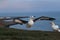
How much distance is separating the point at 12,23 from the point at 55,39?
38.7 feet

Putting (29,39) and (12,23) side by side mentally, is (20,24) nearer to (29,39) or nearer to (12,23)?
(12,23)

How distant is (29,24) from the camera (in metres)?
20.2

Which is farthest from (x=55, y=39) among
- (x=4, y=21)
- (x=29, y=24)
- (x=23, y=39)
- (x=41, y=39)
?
(x=4, y=21)

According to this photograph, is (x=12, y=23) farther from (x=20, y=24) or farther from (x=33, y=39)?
(x=33, y=39)

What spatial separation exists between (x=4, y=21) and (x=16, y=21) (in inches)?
70.7

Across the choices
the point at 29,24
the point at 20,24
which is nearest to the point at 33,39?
the point at 29,24

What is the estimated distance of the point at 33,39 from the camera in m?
9.57

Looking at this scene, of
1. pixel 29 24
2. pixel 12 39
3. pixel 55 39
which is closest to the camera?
pixel 12 39

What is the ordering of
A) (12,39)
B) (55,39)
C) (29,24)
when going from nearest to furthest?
(12,39) → (55,39) → (29,24)

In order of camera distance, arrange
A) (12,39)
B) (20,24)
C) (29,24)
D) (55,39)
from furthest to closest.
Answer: (20,24) < (29,24) < (55,39) < (12,39)

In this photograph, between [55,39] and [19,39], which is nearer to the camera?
[19,39]

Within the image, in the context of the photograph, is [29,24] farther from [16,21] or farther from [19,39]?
[19,39]

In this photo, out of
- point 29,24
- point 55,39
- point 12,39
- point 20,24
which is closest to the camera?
point 12,39

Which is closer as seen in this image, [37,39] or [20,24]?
[37,39]
